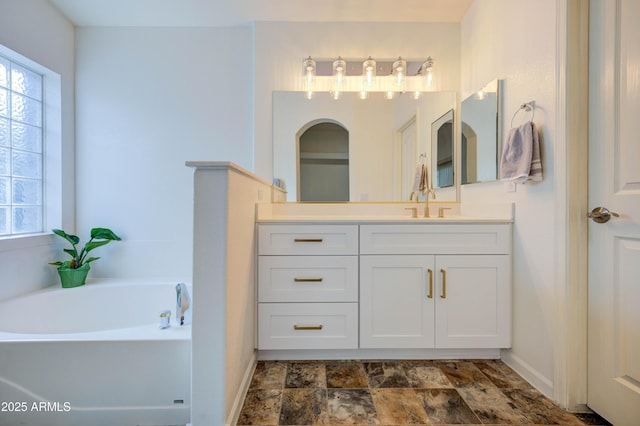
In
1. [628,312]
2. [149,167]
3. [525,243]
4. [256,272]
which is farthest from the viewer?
[149,167]

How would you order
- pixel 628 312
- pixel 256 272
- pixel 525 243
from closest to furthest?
pixel 628 312 < pixel 525 243 < pixel 256 272

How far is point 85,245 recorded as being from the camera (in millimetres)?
2240

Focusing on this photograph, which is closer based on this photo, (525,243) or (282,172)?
(525,243)

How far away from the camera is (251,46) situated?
238cm

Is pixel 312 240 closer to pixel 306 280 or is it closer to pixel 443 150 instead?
pixel 306 280

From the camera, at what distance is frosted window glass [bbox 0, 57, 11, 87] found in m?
1.91

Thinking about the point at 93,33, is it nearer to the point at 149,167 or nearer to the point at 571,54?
the point at 149,167

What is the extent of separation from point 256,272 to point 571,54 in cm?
187

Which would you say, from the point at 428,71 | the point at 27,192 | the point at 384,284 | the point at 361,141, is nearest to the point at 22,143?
the point at 27,192

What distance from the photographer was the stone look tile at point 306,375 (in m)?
1.56

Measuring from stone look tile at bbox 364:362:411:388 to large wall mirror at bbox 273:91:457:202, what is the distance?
3.71ft

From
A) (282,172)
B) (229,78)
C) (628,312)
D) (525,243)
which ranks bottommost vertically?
(628,312)

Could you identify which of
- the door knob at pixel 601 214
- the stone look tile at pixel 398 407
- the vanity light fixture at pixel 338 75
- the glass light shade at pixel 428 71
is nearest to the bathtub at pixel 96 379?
the stone look tile at pixel 398 407

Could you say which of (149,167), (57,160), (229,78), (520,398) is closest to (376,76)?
(229,78)
